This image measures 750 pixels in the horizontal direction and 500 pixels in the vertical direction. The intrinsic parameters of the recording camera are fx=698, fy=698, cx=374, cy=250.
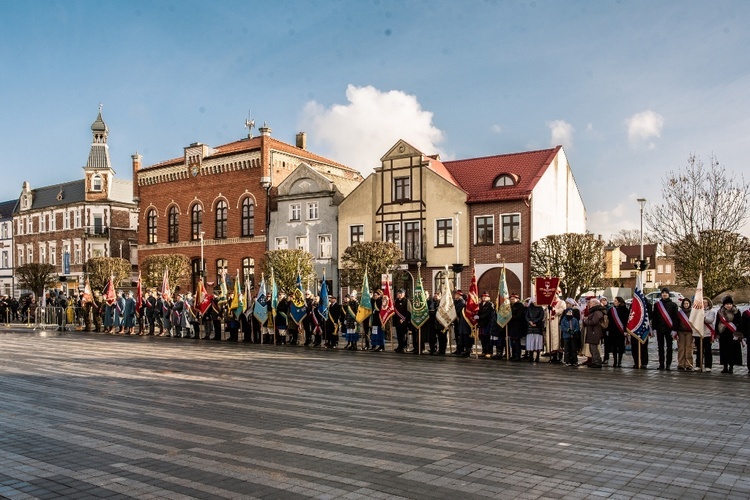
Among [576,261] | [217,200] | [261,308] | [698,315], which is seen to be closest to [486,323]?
[698,315]

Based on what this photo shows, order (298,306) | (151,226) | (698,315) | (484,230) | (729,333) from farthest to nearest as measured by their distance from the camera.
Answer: (151,226)
(484,230)
(298,306)
(698,315)
(729,333)

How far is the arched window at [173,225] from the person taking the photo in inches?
2320

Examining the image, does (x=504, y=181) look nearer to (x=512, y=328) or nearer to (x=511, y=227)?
(x=511, y=227)

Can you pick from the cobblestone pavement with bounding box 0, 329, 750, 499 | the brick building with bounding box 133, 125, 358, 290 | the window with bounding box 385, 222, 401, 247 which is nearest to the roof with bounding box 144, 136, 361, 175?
the brick building with bounding box 133, 125, 358, 290

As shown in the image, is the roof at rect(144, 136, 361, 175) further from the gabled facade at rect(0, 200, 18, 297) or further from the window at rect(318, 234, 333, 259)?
the gabled facade at rect(0, 200, 18, 297)

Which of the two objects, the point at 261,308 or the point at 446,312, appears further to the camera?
the point at 261,308

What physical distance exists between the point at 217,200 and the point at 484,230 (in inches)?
923

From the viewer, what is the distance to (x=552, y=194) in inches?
1784

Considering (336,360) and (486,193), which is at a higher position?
(486,193)

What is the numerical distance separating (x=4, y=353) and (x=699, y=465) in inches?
835

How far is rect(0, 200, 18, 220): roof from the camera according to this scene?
87.6 meters

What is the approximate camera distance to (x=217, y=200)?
56.2 metres

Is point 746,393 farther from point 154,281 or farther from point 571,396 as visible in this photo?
point 154,281

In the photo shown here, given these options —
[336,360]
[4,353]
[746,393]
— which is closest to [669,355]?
[746,393]
